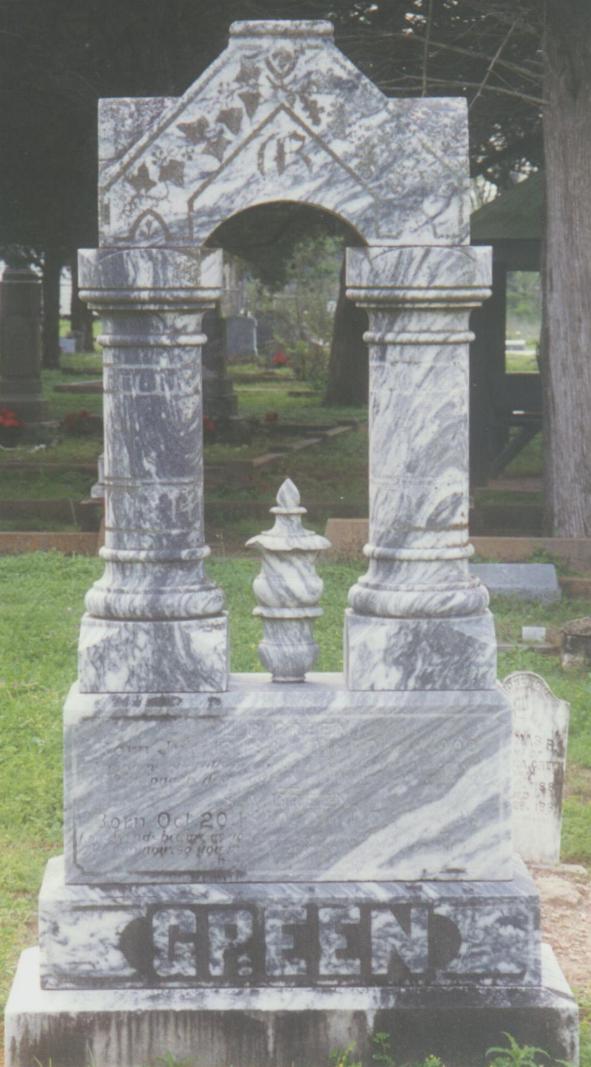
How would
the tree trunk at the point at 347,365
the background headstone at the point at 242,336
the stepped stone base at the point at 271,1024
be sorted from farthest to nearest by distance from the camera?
1. the background headstone at the point at 242,336
2. the tree trunk at the point at 347,365
3. the stepped stone base at the point at 271,1024

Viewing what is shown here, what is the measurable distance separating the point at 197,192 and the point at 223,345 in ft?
53.9

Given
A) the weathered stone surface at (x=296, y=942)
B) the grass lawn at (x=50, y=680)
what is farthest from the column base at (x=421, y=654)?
the grass lawn at (x=50, y=680)

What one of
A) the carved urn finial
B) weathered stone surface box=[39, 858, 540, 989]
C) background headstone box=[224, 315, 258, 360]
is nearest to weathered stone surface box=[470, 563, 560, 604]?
the carved urn finial

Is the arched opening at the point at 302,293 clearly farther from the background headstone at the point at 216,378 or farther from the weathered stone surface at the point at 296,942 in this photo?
the weathered stone surface at the point at 296,942

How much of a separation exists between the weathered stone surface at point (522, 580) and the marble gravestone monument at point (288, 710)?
5.85 meters

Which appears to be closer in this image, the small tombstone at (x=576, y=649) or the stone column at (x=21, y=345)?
the small tombstone at (x=576, y=649)

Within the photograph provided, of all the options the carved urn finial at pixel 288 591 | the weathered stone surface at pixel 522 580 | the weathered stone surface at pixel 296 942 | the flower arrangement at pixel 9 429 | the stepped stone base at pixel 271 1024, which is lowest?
the stepped stone base at pixel 271 1024

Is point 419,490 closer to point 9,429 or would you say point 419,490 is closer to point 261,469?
point 261,469

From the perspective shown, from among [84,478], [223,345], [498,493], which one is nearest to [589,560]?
[498,493]

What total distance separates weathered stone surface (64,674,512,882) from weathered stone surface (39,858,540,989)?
90 mm

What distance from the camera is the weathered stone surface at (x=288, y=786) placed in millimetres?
4336

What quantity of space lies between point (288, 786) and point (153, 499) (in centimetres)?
84

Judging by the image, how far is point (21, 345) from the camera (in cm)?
2070

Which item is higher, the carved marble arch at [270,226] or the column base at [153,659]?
the carved marble arch at [270,226]
